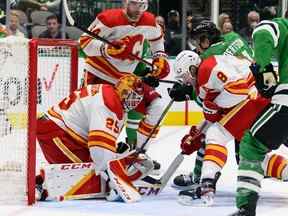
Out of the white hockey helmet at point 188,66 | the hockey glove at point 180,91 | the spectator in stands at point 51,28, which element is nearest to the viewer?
the white hockey helmet at point 188,66

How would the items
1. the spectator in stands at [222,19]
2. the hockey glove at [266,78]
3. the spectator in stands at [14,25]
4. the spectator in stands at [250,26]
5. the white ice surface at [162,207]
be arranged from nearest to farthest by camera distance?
1. the hockey glove at [266,78]
2. the white ice surface at [162,207]
3. the spectator in stands at [14,25]
4. the spectator in stands at [222,19]
5. the spectator in stands at [250,26]

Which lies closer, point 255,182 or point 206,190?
point 255,182

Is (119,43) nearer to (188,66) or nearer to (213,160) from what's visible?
(188,66)

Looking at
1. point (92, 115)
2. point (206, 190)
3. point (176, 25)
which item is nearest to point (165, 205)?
point (206, 190)

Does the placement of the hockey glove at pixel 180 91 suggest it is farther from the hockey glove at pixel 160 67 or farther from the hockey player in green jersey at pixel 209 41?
the hockey glove at pixel 160 67

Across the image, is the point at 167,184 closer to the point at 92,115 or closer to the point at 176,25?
the point at 92,115

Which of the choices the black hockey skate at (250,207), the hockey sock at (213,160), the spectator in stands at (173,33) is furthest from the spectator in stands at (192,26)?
the black hockey skate at (250,207)

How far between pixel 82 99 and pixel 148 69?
2.41 feet

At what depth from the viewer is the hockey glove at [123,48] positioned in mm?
4500

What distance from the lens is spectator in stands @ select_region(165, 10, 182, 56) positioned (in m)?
8.42

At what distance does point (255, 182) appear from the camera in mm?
3480

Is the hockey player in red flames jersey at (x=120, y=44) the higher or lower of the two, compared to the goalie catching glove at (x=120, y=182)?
higher

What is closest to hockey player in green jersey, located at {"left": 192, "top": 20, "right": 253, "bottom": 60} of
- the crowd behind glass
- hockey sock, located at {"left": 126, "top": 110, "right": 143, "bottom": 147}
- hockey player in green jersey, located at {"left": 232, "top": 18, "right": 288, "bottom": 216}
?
hockey sock, located at {"left": 126, "top": 110, "right": 143, "bottom": 147}

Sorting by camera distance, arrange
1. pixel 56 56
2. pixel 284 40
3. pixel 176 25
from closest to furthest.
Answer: pixel 284 40, pixel 56 56, pixel 176 25
